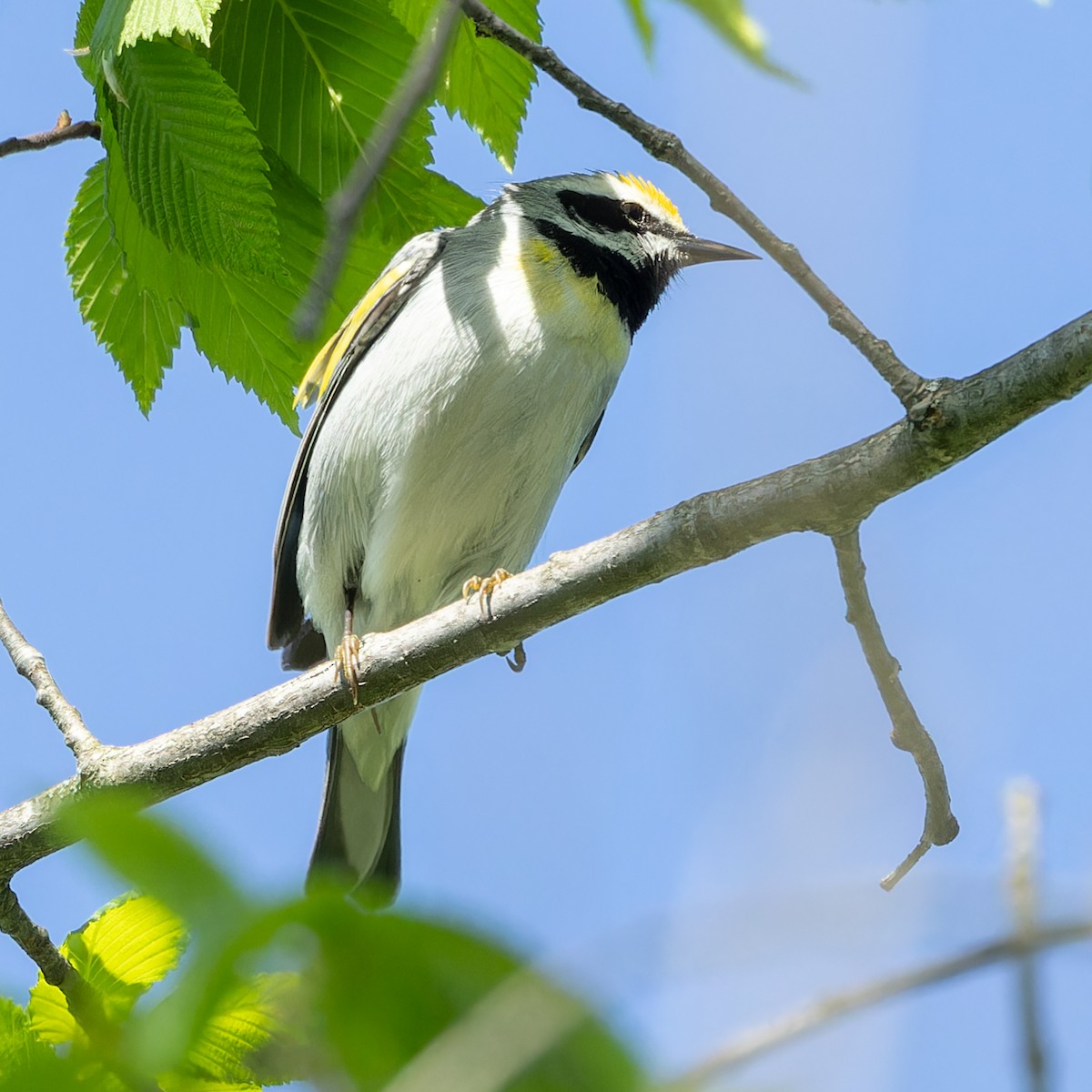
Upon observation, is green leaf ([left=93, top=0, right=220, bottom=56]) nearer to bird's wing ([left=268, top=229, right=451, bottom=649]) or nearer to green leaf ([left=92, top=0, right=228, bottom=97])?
green leaf ([left=92, top=0, right=228, bottom=97])

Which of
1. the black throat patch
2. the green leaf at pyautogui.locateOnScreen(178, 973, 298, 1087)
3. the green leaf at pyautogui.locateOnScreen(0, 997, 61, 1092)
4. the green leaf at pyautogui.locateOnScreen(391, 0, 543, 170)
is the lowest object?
the green leaf at pyautogui.locateOnScreen(0, 997, 61, 1092)

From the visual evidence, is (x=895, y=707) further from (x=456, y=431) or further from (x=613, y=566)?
(x=456, y=431)

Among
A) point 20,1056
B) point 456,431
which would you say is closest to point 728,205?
point 20,1056

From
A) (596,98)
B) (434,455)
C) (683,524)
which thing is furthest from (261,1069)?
(434,455)

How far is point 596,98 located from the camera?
8.02ft

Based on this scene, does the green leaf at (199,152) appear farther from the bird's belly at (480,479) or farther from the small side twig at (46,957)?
the bird's belly at (480,479)

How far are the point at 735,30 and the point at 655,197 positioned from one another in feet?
15.1

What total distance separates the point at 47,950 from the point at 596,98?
6.17ft

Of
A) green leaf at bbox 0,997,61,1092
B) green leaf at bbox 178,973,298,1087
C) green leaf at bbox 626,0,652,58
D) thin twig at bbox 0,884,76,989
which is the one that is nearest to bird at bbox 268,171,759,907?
thin twig at bbox 0,884,76,989

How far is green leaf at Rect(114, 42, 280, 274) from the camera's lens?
2680 millimetres

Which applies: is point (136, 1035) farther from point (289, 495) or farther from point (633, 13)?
point (289, 495)

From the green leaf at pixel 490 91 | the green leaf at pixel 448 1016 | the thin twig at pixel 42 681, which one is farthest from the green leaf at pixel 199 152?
the green leaf at pixel 448 1016

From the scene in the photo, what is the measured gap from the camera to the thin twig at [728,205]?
92.3 inches

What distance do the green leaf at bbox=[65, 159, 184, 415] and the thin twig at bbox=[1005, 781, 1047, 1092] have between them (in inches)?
110
